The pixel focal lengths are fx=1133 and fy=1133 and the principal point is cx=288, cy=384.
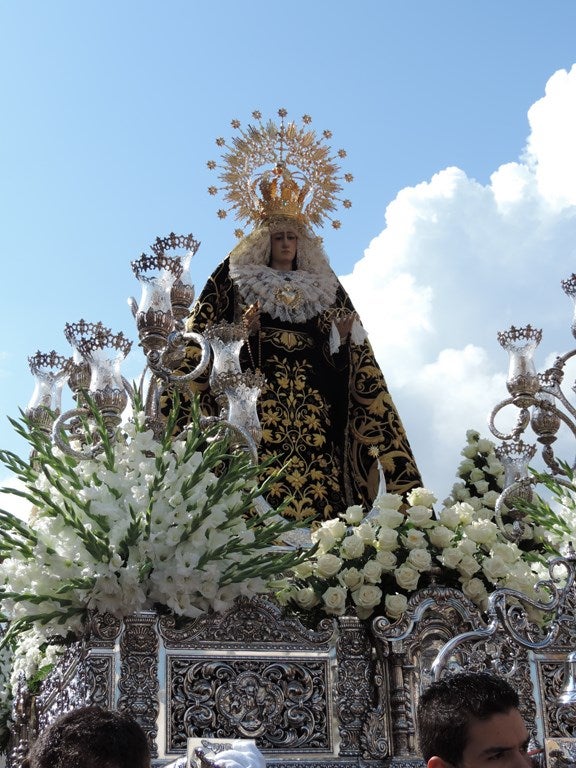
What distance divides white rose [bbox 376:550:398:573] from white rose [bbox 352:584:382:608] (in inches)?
4.2

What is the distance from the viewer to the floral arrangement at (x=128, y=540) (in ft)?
12.4

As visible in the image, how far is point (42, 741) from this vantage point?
73.8 inches

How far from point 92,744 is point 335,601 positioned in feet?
7.61

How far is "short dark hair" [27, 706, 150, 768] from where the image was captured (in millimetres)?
1793

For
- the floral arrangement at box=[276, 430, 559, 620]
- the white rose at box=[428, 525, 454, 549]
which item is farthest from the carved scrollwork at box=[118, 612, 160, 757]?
the white rose at box=[428, 525, 454, 549]

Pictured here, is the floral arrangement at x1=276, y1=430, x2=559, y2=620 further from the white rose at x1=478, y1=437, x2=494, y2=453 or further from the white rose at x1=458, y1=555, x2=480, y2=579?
the white rose at x1=478, y1=437, x2=494, y2=453

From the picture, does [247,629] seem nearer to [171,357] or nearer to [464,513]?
[464,513]

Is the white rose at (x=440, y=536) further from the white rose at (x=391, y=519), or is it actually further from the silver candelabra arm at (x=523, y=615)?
the silver candelabra arm at (x=523, y=615)

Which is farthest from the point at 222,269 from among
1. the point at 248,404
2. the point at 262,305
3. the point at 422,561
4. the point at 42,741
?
the point at 42,741

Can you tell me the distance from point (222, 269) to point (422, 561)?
4.37 m

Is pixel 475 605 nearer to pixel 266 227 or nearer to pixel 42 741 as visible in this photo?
pixel 42 741

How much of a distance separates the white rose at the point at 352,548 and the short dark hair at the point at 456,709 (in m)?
2.00

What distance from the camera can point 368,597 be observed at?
406cm

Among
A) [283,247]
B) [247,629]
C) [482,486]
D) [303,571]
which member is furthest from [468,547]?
[283,247]
